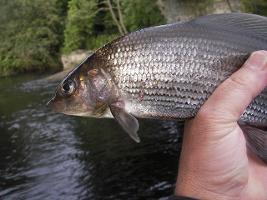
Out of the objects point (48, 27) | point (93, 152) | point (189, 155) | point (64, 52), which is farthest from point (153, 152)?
point (48, 27)

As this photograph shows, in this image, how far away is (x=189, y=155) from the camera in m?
3.45

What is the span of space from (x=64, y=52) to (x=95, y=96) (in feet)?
154

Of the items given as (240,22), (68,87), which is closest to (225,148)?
(240,22)

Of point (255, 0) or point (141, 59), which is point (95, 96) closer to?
point (141, 59)

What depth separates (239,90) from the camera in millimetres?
3168

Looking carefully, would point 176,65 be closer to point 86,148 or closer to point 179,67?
point 179,67

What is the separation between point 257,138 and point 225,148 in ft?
0.70

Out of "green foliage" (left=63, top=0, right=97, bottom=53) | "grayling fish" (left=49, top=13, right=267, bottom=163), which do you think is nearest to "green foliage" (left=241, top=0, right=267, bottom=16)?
"green foliage" (left=63, top=0, right=97, bottom=53)

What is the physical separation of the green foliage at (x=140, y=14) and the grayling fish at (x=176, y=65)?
39613 mm

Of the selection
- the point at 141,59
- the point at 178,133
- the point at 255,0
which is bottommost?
the point at 178,133

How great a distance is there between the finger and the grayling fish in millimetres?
42

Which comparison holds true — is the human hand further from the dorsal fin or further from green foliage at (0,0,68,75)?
green foliage at (0,0,68,75)

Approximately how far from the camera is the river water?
533 inches

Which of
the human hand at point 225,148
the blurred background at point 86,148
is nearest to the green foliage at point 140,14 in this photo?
the blurred background at point 86,148
